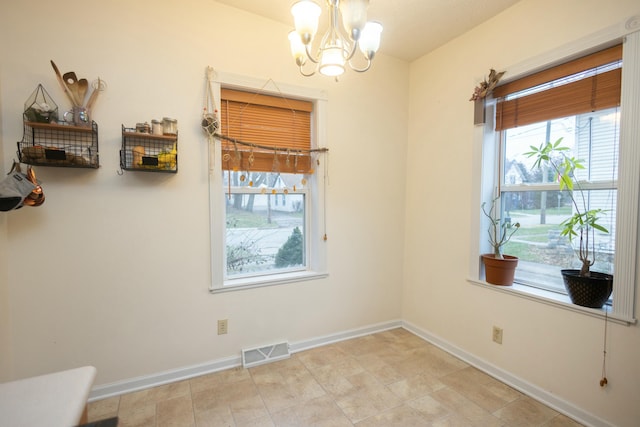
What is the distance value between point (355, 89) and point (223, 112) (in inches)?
48.1

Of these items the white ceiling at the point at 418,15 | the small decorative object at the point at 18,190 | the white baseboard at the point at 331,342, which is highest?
the white ceiling at the point at 418,15

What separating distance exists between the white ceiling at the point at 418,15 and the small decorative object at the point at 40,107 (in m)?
1.32

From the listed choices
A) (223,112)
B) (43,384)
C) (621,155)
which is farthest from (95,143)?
(621,155)

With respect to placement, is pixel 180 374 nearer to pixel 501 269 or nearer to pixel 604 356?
pixel 501 269

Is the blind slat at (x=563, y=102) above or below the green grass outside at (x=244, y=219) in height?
above

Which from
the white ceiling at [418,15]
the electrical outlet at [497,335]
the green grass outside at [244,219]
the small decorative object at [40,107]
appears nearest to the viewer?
the small decorative object at [40,107]

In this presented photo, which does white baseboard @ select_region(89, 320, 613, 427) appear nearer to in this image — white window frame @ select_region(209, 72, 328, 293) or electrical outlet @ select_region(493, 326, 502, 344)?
electrical outlet @ select_region(493, 326, 502, 344)

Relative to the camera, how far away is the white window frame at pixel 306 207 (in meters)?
2.20

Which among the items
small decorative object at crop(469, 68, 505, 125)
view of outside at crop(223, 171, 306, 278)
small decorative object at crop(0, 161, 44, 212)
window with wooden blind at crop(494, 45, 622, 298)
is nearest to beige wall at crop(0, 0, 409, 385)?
small decorative object at crop(0, 161, 44, 212)

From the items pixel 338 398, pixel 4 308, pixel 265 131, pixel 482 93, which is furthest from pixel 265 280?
pixel 482 93

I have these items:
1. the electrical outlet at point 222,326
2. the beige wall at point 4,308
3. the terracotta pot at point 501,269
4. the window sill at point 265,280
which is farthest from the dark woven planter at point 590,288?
the beige wall at point 4,308

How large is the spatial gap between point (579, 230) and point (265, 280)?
2226 millimetres

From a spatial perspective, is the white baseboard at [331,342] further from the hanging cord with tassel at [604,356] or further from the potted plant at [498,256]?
the potted plant at [498,256]

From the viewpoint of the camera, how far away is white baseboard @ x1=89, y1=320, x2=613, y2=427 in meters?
1.82
